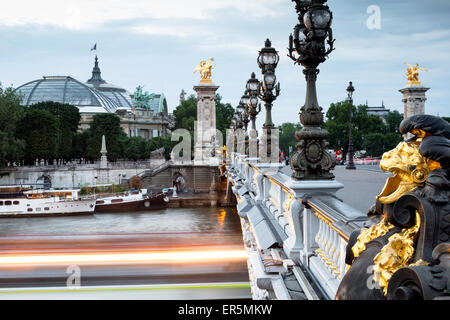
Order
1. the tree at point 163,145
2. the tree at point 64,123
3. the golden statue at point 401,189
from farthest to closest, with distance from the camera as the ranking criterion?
the tree at point 163,145 → the tree at point 64,123 → the golden statue at point 401,189

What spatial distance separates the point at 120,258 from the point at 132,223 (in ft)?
63.8

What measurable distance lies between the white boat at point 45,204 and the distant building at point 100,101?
61.7 m

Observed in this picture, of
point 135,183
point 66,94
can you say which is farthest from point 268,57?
point 66,94

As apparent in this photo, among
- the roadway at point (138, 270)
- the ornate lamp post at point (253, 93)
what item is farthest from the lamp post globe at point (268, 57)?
the ornate lamp post at point (253, 93)

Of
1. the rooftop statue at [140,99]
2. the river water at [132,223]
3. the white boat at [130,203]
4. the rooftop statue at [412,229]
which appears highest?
the rooftop statue at [140,99]

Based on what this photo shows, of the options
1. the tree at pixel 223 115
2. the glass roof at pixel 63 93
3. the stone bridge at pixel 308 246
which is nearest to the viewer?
the stone bridge at pixel 308 246

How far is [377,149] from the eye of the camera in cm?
3972

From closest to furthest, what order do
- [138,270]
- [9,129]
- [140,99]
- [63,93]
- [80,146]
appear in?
[138,270]
[9,129]
[80,146]
[140,99]
[63,93]

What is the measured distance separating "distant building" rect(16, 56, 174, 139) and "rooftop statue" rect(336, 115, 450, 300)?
110714 mm

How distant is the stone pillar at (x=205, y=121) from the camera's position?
195 feet

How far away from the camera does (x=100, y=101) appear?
13712 cm

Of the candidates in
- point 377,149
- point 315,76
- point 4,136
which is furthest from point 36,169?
point 315,76

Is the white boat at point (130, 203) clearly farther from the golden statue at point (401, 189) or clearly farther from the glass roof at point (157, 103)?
the glass roof at point (157, 103)

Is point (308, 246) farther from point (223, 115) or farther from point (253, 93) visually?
point (223, 115)
